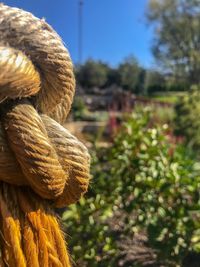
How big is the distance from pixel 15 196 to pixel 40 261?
0.32 feet

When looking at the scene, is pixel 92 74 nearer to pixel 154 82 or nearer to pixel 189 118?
pixel 154 82

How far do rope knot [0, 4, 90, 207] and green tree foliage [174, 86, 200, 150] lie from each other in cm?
747

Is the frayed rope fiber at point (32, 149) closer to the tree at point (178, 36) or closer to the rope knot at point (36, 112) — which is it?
the rope knot at point (36, 112)

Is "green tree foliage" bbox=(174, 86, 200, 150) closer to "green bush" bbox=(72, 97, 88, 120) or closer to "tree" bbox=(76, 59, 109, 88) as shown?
"green bush" bbox=(72, 97, 88, 120)

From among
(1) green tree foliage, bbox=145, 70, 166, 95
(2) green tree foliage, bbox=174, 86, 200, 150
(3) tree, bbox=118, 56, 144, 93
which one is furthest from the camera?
(1) green tree foliage, bbox=145, 70, 166, 95

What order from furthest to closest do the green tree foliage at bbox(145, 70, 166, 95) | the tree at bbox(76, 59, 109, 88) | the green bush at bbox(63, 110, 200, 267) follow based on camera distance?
the green tree foliage at bbox(145, 70, 166, 95), the tree at bbox(76, 59, 109, 88), the green bush at bbox(63, 110, 200, 267)

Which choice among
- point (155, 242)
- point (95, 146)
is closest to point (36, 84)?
point (155, 242)

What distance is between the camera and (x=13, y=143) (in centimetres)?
76

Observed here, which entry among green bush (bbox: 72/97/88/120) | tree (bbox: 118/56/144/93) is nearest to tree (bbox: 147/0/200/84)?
tree (bbox: 118/56/144/93)

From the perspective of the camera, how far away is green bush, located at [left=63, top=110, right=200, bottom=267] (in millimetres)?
3318

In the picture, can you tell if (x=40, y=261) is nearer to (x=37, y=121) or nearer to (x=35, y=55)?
(x=37, y=121)

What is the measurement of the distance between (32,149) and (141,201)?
298 centimetres

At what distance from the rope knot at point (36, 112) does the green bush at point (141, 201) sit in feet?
7.58

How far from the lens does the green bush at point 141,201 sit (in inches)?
131
